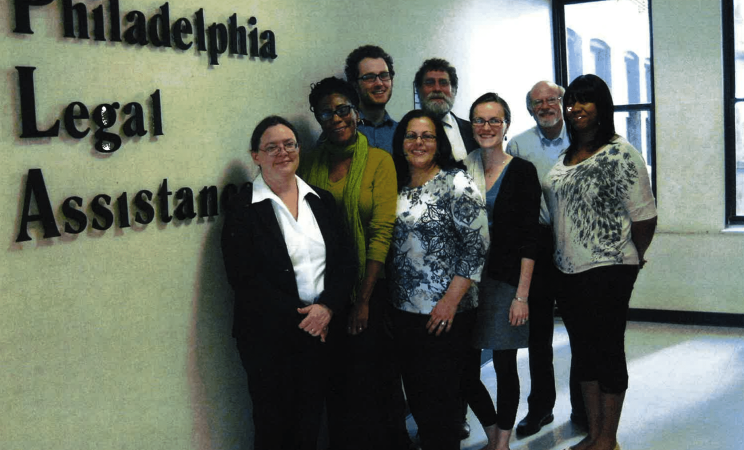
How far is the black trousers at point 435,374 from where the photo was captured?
2.47 metres

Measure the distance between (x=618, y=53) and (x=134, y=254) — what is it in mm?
4482

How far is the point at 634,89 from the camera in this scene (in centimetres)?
543

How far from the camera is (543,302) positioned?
10.3 feet

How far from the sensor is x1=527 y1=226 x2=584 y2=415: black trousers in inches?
120

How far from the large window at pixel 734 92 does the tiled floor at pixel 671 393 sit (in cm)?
110

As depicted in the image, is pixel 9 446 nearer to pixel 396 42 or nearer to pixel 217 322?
pixel 217 322

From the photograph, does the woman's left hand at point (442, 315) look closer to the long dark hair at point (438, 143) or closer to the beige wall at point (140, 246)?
the long dark hair at point (438, 143)

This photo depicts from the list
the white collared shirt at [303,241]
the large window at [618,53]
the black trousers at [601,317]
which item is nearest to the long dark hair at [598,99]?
the black trousers at [601,317]

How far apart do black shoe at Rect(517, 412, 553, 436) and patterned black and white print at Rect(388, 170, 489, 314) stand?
1.01 metres

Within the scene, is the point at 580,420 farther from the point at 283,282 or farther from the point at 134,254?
the point at 134,254

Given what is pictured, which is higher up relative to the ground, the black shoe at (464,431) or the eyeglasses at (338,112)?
the eyeglasses at (338,112)

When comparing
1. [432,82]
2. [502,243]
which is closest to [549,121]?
[432,82]

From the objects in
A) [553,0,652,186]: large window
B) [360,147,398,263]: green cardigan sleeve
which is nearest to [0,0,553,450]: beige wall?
[360,147,398,263]: green cardigan sleeve

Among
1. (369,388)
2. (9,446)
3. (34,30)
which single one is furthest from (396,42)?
(9,446)
